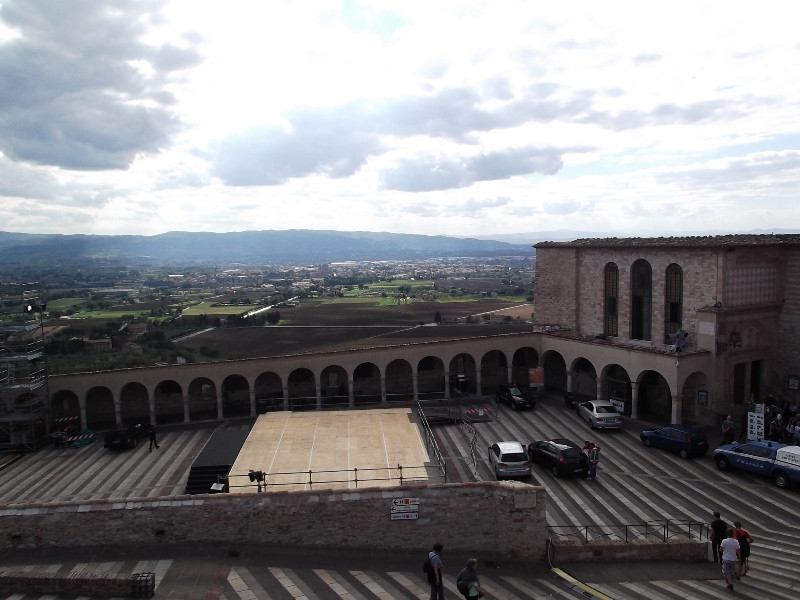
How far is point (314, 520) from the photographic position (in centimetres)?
1530

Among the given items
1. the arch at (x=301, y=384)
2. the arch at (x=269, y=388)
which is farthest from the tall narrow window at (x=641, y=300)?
the arch at (x=269, y=388)

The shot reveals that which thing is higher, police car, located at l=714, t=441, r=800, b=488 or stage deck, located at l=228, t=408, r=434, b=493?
stage deck, located at l=228, t=408, r=434, b=493

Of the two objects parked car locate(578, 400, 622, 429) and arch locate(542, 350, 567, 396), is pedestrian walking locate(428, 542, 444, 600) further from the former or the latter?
arch locate(542, 350, 567, 396)

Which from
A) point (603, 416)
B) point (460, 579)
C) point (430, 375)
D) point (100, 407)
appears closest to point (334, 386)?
point (430, 375)

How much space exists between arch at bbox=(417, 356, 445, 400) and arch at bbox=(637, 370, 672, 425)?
11.8 meters

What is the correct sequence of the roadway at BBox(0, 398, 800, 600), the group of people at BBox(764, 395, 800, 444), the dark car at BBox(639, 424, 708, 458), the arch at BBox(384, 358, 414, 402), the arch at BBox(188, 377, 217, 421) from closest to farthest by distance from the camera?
1. the roadway at BBox(0, 398, 800, 600)
2. the group of people at BBox(764, 395, 800, 444)
3. the dark car at BBox(639, 424, 708, 458)
4. the arch at BBox(188, 377, 217, 421)
5. the arch at BBox(384, 358, 414, 402)

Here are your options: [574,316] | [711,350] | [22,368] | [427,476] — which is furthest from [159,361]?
[711,350]

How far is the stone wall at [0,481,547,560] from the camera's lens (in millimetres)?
15008

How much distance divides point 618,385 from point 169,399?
2518 centimetres

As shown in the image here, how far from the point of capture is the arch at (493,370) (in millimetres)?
37906

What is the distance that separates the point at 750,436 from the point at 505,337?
14.4 meters

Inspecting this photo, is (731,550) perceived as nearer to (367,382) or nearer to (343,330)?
(367,382)

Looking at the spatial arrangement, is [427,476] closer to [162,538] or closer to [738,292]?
[162,538]

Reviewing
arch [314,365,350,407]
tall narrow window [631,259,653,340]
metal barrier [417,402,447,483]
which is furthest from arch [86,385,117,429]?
tall narrow window [631,259,653,340]
